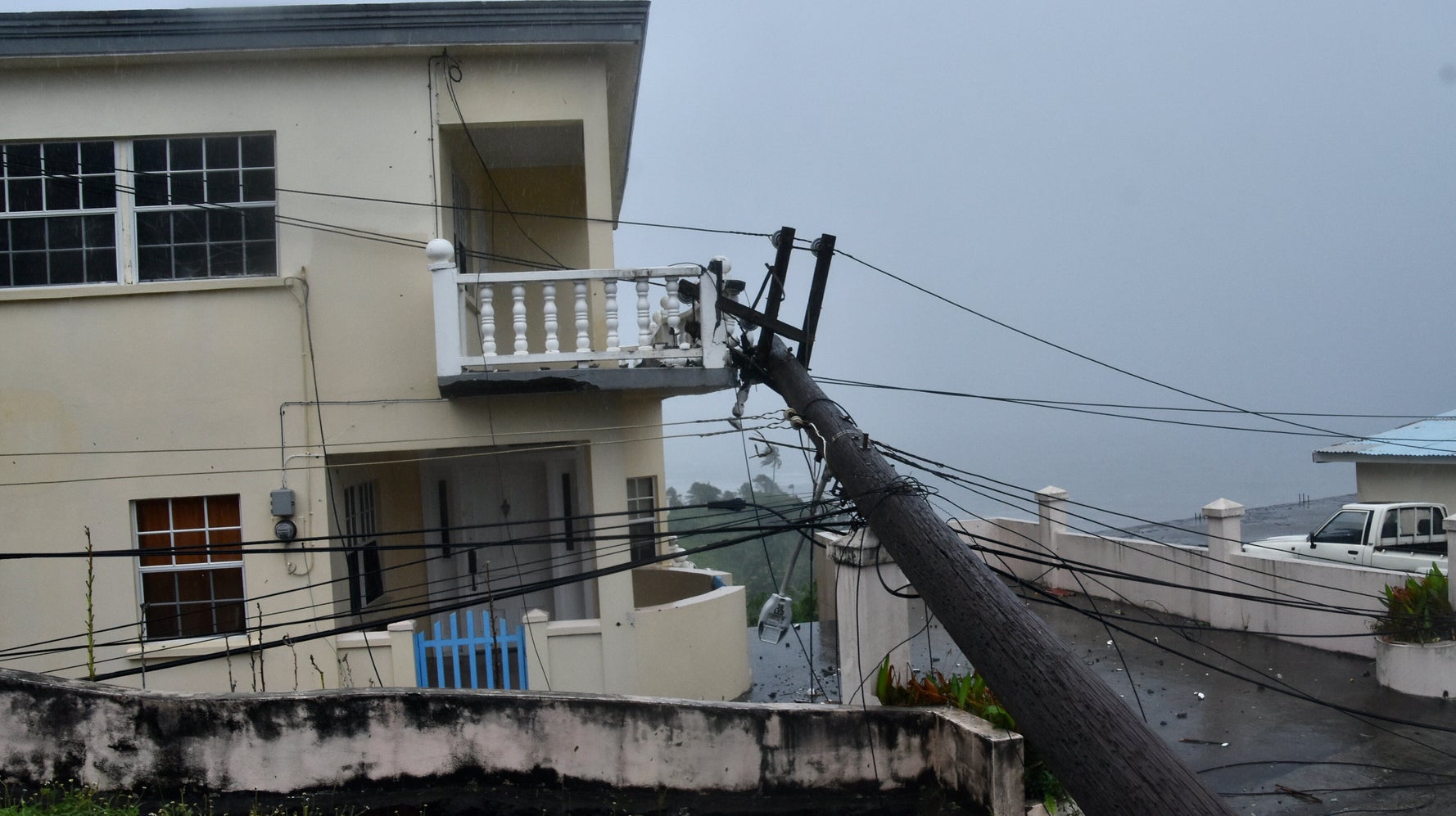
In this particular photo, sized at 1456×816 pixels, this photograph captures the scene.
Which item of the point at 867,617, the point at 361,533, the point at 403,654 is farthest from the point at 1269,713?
the point at 361,533

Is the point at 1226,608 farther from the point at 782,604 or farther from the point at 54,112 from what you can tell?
the point at 54,112

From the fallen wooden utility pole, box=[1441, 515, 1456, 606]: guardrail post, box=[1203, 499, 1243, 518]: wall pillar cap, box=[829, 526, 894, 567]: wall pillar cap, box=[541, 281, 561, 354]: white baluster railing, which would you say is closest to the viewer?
the fallen wooden utility pole

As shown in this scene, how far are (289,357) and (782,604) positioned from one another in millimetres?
5469

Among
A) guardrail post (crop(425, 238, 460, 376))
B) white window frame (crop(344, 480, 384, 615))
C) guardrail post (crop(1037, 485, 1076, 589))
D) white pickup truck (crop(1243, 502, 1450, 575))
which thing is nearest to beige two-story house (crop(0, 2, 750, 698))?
guardrail post (crop(425, 238, 460, 376))

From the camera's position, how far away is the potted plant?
11.2 m

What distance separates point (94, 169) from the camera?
10047mm

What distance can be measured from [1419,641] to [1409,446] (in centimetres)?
813

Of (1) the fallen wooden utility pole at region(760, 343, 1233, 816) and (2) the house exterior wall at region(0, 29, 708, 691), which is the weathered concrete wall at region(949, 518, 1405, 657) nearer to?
(1) the fallen wooden utility pole at region(760, 343, 1233, 816)

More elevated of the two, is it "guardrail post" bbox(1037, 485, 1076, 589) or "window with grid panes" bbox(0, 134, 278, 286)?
"window with grid panes" bbox(0, 134, 278, 286)

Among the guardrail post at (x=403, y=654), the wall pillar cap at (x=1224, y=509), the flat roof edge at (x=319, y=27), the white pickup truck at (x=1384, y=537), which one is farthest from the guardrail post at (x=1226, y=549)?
the guardrail post at (x=403, y=654)

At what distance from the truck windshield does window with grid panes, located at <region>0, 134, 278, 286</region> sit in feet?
48.6

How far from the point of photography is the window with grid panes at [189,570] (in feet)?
32.8

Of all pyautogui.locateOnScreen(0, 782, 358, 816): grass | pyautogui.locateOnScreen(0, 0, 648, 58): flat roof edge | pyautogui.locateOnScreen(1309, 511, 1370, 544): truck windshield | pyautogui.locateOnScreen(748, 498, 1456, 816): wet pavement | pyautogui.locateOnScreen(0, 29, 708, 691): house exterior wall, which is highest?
pyautogui.locateOnScreen(0, 0, 648, 58): flat roof edge

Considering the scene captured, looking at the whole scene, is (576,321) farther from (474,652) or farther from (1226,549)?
(1226,549)
